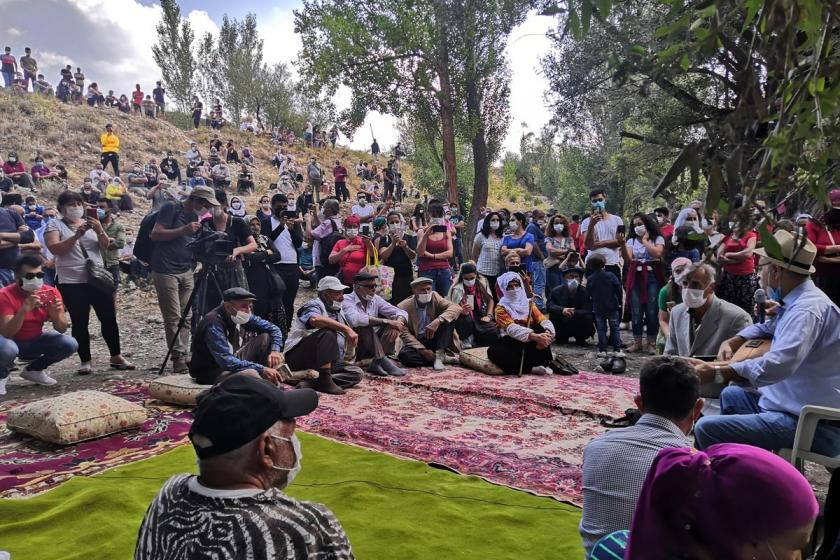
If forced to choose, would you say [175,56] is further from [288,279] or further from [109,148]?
[288,279]

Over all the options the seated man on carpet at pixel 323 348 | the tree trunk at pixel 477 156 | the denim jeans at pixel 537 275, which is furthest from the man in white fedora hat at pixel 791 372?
the tree trunk at pixel 477 156

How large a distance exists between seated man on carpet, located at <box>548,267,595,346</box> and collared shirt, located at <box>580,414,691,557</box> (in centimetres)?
599

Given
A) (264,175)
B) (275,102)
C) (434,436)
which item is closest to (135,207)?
(264,175)

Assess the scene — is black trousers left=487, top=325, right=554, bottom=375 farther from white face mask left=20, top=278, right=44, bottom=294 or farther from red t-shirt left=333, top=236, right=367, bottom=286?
white face mask left=20, top=278, right=44, bottom=294

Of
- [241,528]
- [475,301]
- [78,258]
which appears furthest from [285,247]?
[241,528]

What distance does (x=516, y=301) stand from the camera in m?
6.87

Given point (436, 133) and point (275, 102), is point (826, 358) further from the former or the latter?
point (275, 102)

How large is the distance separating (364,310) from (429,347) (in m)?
1.00

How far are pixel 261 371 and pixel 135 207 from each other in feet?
52.2

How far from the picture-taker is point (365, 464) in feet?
12.2

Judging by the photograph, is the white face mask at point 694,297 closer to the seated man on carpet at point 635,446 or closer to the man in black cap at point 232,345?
the seated man on carpet at point 635,446

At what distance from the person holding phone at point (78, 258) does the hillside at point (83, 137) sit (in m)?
16.0

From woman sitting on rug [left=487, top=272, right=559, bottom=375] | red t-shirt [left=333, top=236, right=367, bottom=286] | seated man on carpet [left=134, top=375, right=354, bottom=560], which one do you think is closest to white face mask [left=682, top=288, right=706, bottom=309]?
woman sitting on rug [left=487, top=272, right=559, bottom=375]

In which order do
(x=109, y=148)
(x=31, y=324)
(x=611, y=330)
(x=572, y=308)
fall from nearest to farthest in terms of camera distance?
(x=31, y=324) → (x=611, y=330) → (x=572, y=308) → (x=109, y=148)
